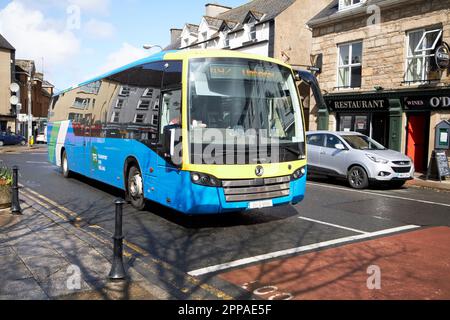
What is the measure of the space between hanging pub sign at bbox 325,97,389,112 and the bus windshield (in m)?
12.4

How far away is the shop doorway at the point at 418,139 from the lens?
59.3 feet

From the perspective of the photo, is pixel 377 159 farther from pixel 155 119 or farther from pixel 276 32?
pixel 276 32

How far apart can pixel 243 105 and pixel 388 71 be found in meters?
13.7

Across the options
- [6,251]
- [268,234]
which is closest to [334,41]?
[268,234]

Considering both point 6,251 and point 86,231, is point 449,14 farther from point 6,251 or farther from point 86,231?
point 6,251

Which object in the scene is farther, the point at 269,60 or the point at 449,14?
the point at 449,14

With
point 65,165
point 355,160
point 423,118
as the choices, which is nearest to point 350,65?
point 423,118

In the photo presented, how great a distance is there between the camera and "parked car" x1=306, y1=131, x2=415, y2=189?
12.7 metres

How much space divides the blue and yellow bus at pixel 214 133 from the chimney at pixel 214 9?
3424cm

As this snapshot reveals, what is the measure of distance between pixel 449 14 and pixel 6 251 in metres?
17.1

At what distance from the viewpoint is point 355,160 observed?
43.0 ft

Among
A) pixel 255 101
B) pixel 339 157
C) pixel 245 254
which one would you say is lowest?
pixel 245 254

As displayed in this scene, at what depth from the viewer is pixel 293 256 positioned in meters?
5.81

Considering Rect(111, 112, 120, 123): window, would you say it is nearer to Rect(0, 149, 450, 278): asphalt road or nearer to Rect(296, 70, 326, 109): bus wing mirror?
Rect(0, 149, 450, 278): asphalt road
